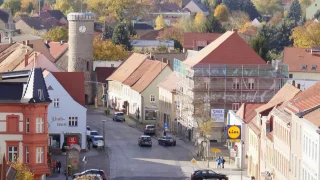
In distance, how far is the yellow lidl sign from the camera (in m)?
74.5

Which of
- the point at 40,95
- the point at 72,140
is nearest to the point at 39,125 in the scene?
the point at 40,95

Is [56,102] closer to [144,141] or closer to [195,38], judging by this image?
[144,141]

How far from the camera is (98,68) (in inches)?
4658

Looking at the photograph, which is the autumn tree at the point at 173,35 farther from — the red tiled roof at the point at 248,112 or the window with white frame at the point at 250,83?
the red tiled roof at the point at 248,112

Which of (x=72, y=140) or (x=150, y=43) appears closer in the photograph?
(x=72, y=140)

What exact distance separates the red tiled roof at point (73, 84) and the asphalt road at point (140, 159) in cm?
363

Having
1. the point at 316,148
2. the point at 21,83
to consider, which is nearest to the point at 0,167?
the point at 316,148

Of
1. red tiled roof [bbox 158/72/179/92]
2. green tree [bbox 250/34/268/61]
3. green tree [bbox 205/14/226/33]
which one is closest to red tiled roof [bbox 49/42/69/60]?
green tree [bbox 250/34/268/61]

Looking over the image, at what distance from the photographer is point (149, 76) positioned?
344 feet

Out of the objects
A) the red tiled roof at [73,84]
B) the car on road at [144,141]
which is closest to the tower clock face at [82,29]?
the red tiled roof at [73,84]

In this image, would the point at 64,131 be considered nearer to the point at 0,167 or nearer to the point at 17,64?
the point at 17,64

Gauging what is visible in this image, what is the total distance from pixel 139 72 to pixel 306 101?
50.4 metres

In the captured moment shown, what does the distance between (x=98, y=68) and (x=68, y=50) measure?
3207 millimetres

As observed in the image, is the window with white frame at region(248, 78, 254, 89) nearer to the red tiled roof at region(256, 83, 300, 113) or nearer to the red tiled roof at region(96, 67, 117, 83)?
the red tiled roof at region(256, 83, 300, 113)
